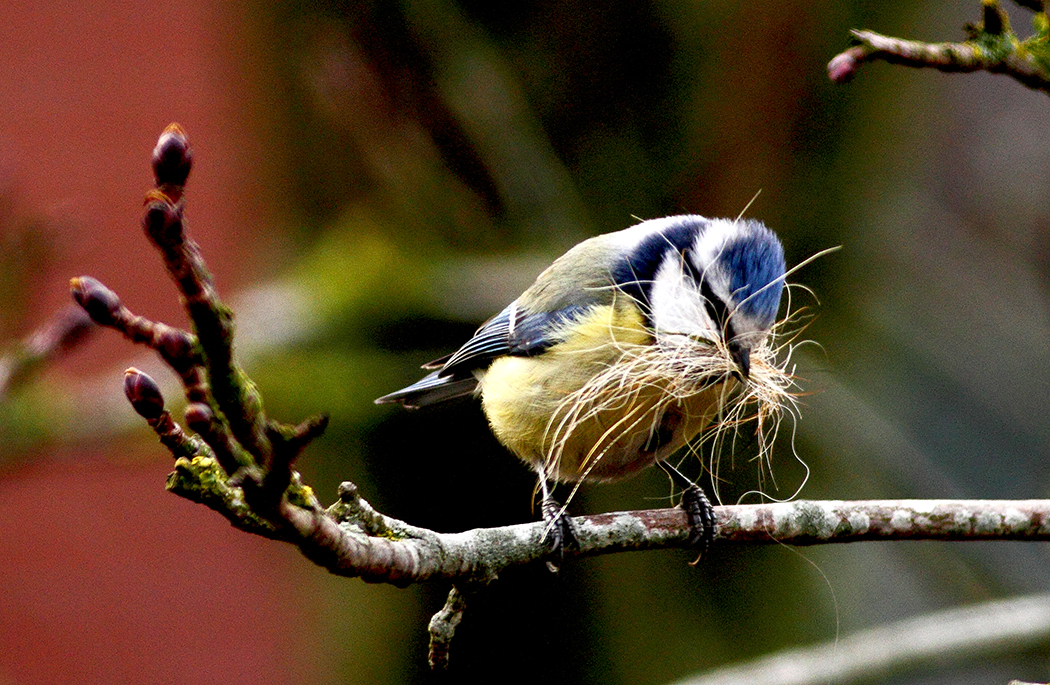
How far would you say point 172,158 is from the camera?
2.00ft

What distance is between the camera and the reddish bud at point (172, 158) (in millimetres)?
605

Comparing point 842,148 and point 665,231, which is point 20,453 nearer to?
point 665,231

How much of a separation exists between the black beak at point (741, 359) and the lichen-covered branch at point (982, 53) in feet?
1.51

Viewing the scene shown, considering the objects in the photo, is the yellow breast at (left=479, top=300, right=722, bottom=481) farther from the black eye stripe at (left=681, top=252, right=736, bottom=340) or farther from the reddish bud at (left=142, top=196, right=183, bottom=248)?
the reddish bud at (left=142, top=196, right=183, bottom=248)

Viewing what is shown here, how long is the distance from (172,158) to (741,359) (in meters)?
0.96

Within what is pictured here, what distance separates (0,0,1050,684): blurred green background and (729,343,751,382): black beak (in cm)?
117

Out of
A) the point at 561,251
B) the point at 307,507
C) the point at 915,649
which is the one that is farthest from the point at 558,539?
the point at 561,251

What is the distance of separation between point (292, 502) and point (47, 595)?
410cm

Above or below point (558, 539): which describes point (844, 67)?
above

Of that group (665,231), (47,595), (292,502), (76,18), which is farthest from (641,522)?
(76,18)

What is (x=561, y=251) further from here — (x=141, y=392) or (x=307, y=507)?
(x=141, y=392)

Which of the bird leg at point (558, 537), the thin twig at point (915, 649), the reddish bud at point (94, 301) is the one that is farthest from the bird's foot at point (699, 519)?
the reddish bud at point (94, 301)

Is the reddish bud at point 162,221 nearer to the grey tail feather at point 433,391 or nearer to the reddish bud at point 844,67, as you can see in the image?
the reddish bud at point 844,67

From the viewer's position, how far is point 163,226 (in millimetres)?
612
